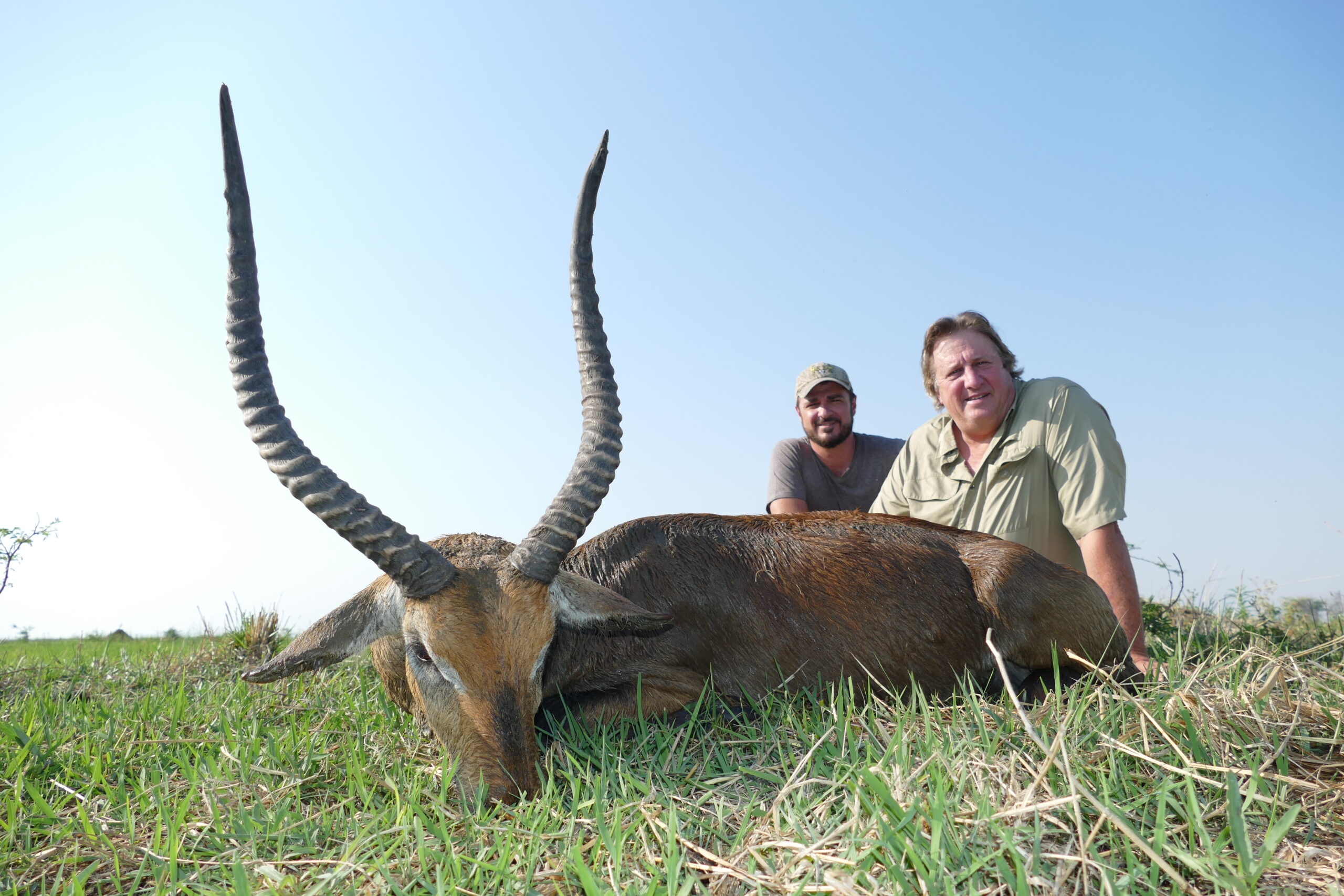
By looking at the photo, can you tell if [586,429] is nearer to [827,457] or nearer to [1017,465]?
[1017,465]

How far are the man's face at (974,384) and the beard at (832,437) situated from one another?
2708 mm

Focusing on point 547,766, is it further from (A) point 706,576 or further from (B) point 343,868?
(A) point 706,576

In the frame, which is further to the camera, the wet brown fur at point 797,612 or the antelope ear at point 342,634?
the wet brown fur at point 797,612

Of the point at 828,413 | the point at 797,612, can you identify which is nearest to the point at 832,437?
the point at 828,413

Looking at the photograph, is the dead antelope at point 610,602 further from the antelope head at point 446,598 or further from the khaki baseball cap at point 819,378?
the khaki baseball cap at point 819,378

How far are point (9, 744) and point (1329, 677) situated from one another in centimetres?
605

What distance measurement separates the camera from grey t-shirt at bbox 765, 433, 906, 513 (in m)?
9.15

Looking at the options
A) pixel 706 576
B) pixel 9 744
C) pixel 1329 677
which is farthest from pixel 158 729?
pixel 1329 677

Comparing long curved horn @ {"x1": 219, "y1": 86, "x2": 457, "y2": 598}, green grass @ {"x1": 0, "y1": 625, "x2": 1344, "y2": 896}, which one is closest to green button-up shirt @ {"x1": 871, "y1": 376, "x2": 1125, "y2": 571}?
green grass @ {"x1": 0, "y1": 625, "x2": 1344, "y2": 896}

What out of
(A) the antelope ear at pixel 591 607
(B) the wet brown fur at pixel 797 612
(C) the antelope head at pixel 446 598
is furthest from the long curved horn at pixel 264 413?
(A) the antelope ear at pixel 591 607

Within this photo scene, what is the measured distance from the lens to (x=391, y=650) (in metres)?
4.09

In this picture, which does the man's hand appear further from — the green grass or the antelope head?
the antelope head

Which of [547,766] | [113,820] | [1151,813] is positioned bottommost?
[1151,813]

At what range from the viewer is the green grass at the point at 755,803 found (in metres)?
2.20
